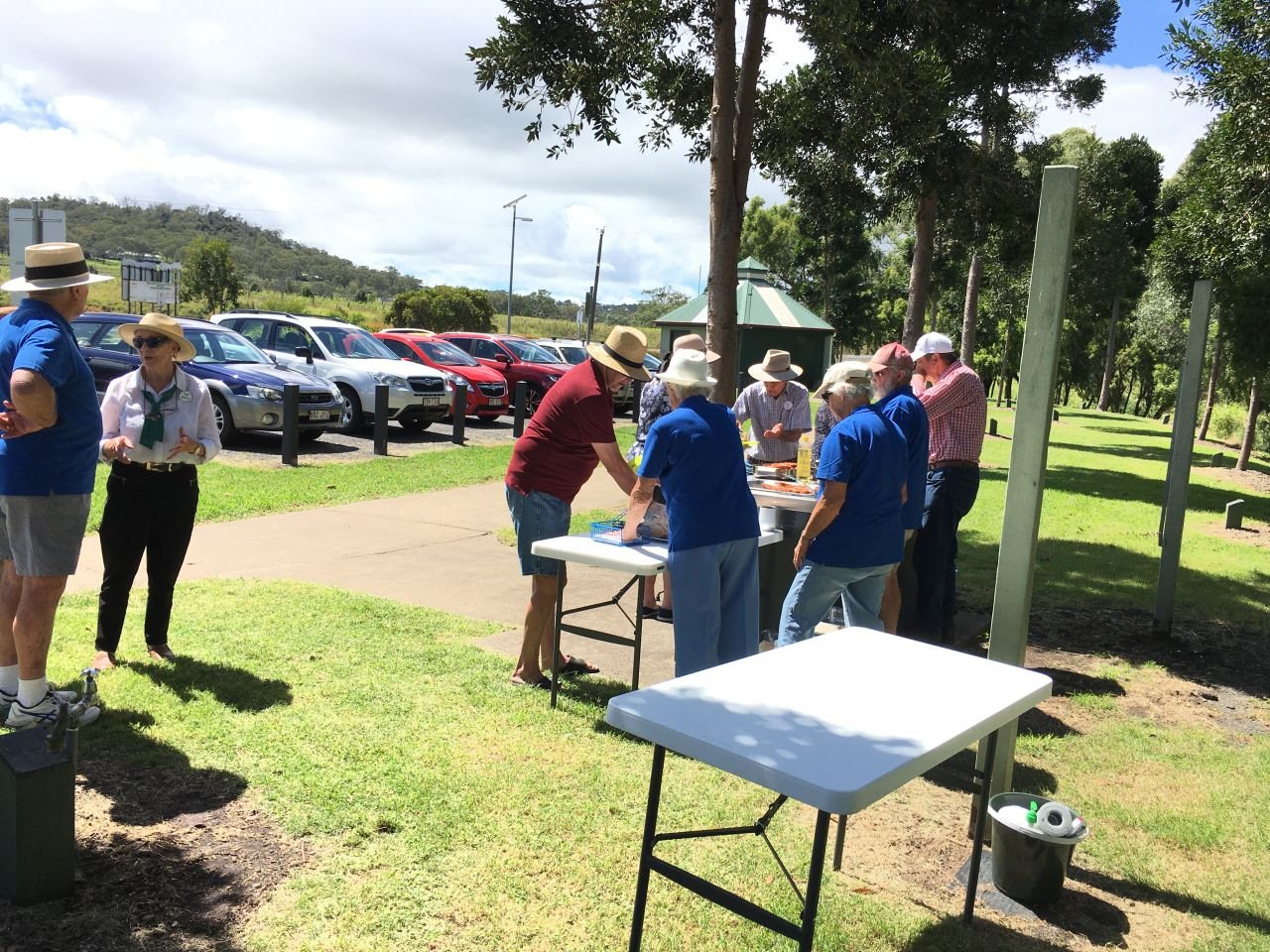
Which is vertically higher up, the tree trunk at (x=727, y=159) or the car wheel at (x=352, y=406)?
the tree trunk at (x=727, y=159)

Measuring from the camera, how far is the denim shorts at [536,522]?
5.33 meters

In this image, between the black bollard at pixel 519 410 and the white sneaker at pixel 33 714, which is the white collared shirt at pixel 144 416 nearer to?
the white sneaker at pixel 33 714

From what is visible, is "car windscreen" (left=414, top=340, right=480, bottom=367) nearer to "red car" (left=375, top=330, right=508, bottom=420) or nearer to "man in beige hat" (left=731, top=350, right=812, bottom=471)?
"red car" (left=375, top=330, right=508, bottom=420)

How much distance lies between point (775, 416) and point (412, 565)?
325 centimetres

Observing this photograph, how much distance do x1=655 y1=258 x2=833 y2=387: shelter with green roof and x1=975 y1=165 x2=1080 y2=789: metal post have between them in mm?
24184

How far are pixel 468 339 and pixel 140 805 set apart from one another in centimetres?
2108

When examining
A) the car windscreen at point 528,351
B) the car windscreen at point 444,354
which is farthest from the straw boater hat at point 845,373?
the car windscreen at point 528,351

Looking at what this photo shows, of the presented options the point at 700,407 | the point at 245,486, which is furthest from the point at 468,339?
the point at 700,407

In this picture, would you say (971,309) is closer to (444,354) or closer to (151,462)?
(444,354)

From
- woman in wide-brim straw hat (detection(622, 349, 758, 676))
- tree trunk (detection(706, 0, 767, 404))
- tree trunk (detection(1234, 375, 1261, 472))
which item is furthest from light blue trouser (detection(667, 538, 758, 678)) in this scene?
tree trunk (detection(1234, 375, 1261, 472))

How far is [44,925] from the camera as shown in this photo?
3062mm

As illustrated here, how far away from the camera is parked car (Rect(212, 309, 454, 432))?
664 inches

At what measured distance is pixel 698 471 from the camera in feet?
14.8

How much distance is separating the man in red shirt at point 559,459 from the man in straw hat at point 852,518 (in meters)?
0.96
